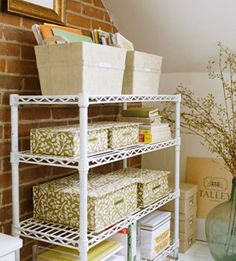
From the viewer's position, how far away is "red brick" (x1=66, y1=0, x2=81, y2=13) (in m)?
2.31

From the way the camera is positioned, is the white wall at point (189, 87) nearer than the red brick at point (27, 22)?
No

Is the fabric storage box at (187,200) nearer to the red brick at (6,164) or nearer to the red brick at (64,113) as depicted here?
the red brick at (64,113)

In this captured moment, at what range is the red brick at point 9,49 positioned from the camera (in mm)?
1910

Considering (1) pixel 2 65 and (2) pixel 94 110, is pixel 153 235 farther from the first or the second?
(1) pixel 2 65

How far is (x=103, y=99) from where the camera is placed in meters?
1.88

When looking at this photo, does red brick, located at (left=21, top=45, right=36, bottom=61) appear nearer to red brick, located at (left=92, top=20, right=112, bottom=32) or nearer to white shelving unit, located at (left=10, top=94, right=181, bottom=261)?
white shelving unit, located at (left=10, top=94, right=181, bottom=261)

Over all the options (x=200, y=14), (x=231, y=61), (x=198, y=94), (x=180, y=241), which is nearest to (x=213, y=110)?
(x=198, y=94)

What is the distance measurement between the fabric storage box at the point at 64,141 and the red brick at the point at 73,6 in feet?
2.72

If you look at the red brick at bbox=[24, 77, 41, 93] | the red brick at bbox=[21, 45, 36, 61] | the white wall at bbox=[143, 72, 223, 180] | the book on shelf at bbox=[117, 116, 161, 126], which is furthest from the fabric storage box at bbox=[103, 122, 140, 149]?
the white wall at bbox=[143, 72, 223, 180]

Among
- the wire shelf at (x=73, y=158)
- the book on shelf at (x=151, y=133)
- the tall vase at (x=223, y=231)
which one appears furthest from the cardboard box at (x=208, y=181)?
the wire shelf at (x=73, y=158)

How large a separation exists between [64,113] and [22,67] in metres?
0.42

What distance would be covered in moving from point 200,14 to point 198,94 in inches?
25.9

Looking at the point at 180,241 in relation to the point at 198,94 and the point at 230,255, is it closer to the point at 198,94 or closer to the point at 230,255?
the point at 230,255

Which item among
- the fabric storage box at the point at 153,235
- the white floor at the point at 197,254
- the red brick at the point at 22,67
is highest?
the red brick at the point at 22,67
